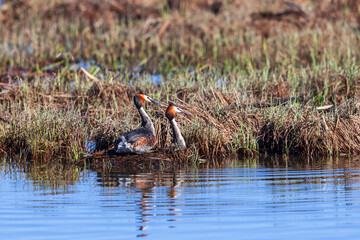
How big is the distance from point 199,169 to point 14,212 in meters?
3.39

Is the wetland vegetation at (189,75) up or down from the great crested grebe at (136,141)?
up

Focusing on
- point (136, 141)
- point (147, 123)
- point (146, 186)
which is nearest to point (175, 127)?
point (147, 123)

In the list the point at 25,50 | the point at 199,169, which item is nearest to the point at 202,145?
the point at 199,169

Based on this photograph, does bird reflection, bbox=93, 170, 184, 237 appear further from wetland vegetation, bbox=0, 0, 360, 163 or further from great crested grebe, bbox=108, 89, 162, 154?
wetland vegetation, bbox=0, 0, 360, 163

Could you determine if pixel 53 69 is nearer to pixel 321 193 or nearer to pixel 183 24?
pixel 183 24

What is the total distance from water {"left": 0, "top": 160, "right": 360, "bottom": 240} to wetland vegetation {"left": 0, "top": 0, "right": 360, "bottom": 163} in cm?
116

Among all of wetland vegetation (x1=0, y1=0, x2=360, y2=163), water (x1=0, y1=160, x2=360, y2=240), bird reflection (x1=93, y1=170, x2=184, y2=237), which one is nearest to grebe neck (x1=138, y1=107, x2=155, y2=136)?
wetland vegetation (x1=0, y1=0, x2=360, y2=163)

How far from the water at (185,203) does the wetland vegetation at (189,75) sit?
3.82ft

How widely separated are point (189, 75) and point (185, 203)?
25.7ft

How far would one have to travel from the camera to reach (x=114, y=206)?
23.2 ft

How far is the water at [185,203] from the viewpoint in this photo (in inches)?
235

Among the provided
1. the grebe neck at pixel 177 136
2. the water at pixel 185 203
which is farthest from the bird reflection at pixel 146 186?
the grebe neck at pixel 177 136

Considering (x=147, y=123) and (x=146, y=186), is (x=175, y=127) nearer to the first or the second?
(x=147, y=123)

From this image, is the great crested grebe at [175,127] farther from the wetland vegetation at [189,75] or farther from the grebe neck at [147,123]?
the grebe neck at [147,123]
